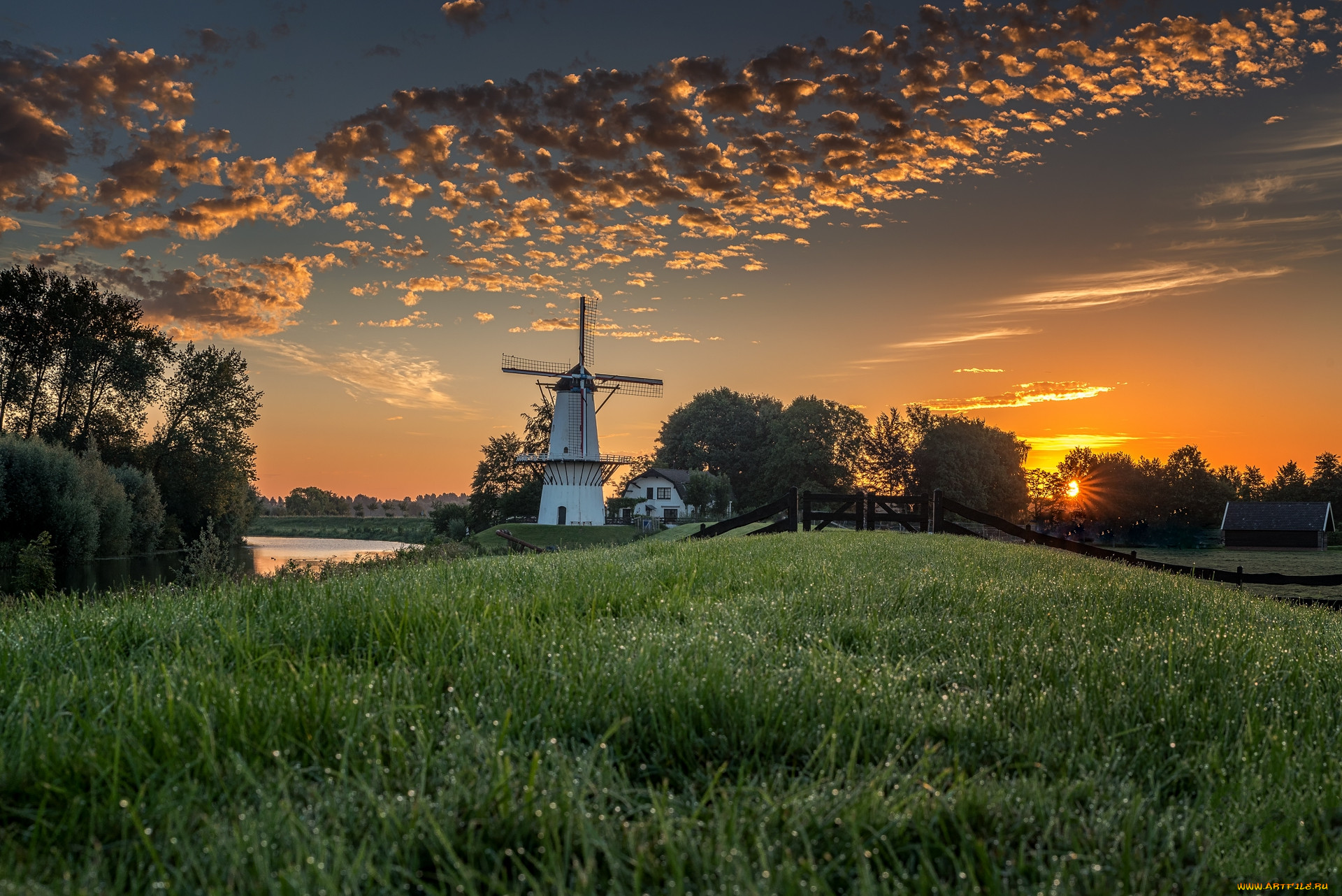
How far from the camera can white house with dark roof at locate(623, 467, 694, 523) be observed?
89000mm

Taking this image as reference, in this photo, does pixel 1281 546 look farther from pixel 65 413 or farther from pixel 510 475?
pixel 65 413

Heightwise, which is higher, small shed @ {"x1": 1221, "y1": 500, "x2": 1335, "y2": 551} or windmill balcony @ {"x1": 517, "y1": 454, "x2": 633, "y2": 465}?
windmill balcony @ {"x1": 517, "y1": 454, "x2": 633, "y2": 465}

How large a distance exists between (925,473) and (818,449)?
38.6 ft

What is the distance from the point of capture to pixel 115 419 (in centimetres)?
4584

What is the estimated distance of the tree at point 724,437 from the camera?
95625 millimetres

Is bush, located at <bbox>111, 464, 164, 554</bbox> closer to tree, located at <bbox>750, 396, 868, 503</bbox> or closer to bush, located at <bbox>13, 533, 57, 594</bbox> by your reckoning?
bush, located at <bbox>13, 533, 57, 594</bbox>

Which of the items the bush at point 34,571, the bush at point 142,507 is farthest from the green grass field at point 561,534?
the bush at point 34,571

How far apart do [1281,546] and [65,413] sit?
347 ft

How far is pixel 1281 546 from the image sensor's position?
7538 cm

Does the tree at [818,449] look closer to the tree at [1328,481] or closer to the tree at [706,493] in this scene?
the tree at [706,493]

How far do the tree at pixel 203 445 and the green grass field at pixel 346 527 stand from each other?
31441mm

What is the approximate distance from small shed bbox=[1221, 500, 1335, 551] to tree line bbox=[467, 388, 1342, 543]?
4.00 meters

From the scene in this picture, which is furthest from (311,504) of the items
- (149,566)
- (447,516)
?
(149,566)

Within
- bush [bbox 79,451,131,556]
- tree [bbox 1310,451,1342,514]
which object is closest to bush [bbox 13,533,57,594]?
bush [bbox 79,451,131,556]
